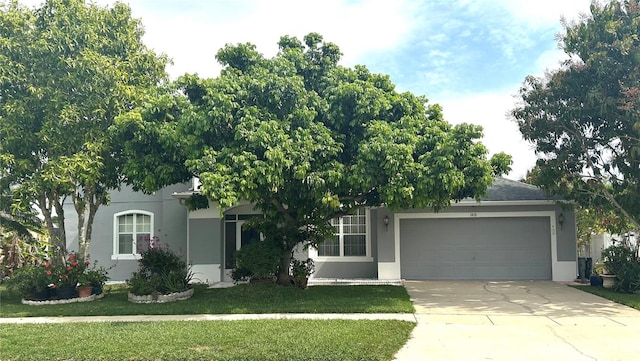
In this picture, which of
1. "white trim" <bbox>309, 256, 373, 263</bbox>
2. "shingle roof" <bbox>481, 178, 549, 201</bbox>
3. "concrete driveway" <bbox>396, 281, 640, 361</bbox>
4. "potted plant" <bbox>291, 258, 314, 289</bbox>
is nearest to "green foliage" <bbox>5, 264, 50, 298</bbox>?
"potted plant" <bbox>291, 258, 314, 289</bbox>

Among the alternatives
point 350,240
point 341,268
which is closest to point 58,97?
point 350,240

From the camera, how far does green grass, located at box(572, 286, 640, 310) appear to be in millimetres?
11447

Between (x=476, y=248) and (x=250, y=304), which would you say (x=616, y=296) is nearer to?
(x=476, y=248)

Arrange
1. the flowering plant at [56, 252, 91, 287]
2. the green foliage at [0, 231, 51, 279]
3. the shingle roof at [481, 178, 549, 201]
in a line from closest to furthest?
the flowering plant at [56, 252, 91, 287]
the green foliage at [0, 231, 51, 279]
the shingle roof at [481, 178, 549, 201]

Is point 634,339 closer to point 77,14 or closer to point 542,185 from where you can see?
point 542,185

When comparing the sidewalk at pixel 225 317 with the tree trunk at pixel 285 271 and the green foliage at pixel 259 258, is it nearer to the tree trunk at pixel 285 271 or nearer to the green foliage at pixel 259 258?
the green foliage at pixel 259 258

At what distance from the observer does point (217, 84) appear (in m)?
10.9

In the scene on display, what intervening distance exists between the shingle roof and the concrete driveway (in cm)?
339

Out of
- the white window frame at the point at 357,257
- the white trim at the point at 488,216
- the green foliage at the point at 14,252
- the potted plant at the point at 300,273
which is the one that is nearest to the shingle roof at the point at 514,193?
the white trim at the point at 488,216

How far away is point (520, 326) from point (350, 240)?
28.5 feet

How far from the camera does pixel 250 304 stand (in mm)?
11672

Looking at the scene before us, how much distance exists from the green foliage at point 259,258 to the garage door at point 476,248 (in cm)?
576

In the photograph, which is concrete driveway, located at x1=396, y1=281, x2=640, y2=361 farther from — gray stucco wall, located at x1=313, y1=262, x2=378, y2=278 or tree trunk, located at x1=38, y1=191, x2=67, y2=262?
tree trunk, located at x1=38, y1=191, x2=67, y2=262

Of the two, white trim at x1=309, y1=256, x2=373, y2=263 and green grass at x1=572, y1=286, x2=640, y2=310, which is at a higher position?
white trim at x1=309, y1=256, x2=373, y2=263
